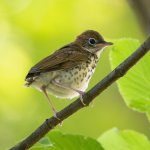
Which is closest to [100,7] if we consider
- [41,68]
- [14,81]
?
[14,81]

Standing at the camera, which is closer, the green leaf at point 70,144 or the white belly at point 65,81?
the green leaf at point 70,144

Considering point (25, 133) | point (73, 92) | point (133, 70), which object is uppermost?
point (133, 70)

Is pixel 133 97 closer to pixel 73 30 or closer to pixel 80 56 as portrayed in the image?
pixel 80 56

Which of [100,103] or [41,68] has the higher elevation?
[41,68]

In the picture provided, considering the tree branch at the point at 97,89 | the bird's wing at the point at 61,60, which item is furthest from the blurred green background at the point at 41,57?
the tree branch at the point at 97,89

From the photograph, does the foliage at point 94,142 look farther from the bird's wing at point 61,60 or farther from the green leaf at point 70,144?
the bird's wing at point 61,60

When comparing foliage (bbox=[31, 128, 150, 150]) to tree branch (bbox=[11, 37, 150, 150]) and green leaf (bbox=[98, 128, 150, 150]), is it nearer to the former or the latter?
green leaf (bbox=[98, 128, 150, 150])

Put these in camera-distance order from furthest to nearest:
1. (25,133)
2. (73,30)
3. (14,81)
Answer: (73,30) < (25,133) < (14,81)
